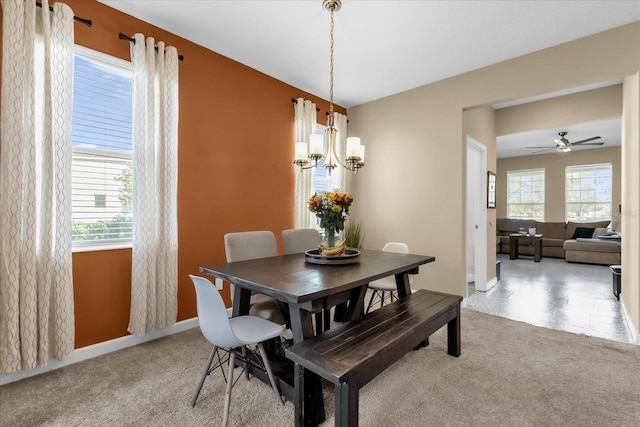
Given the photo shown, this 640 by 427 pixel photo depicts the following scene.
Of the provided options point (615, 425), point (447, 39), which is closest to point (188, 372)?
point (615, 425)

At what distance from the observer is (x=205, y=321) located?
1651 millimetres

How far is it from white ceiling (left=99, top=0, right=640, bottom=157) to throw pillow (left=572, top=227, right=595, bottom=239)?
609 cm

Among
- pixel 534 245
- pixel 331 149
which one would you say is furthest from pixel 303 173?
pixel 534 245

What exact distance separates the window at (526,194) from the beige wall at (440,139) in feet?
19.0

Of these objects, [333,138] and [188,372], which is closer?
[188,372]

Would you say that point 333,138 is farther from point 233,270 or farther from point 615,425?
point 615,425

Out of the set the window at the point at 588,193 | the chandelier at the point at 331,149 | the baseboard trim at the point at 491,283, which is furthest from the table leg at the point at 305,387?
the window at the point at 588,193

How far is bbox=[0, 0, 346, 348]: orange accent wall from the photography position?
245 cm

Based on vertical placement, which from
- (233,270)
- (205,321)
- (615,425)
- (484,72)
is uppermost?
(484,72)

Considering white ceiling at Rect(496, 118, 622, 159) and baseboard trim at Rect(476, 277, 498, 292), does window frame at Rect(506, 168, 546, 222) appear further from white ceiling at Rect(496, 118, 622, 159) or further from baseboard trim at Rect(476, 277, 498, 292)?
baseboard trim at Rect(476, 277, 498, 292)

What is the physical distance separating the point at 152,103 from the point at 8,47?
895 millimetres

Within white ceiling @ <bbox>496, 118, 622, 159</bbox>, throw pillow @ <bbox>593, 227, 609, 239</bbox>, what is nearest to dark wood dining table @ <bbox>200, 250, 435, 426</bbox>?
white ceiling @ <bbox>496, 118, 622, 159</bbox>

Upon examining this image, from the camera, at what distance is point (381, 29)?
2.78 metres

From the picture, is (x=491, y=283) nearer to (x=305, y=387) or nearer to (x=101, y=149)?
(x=305, y=387)
